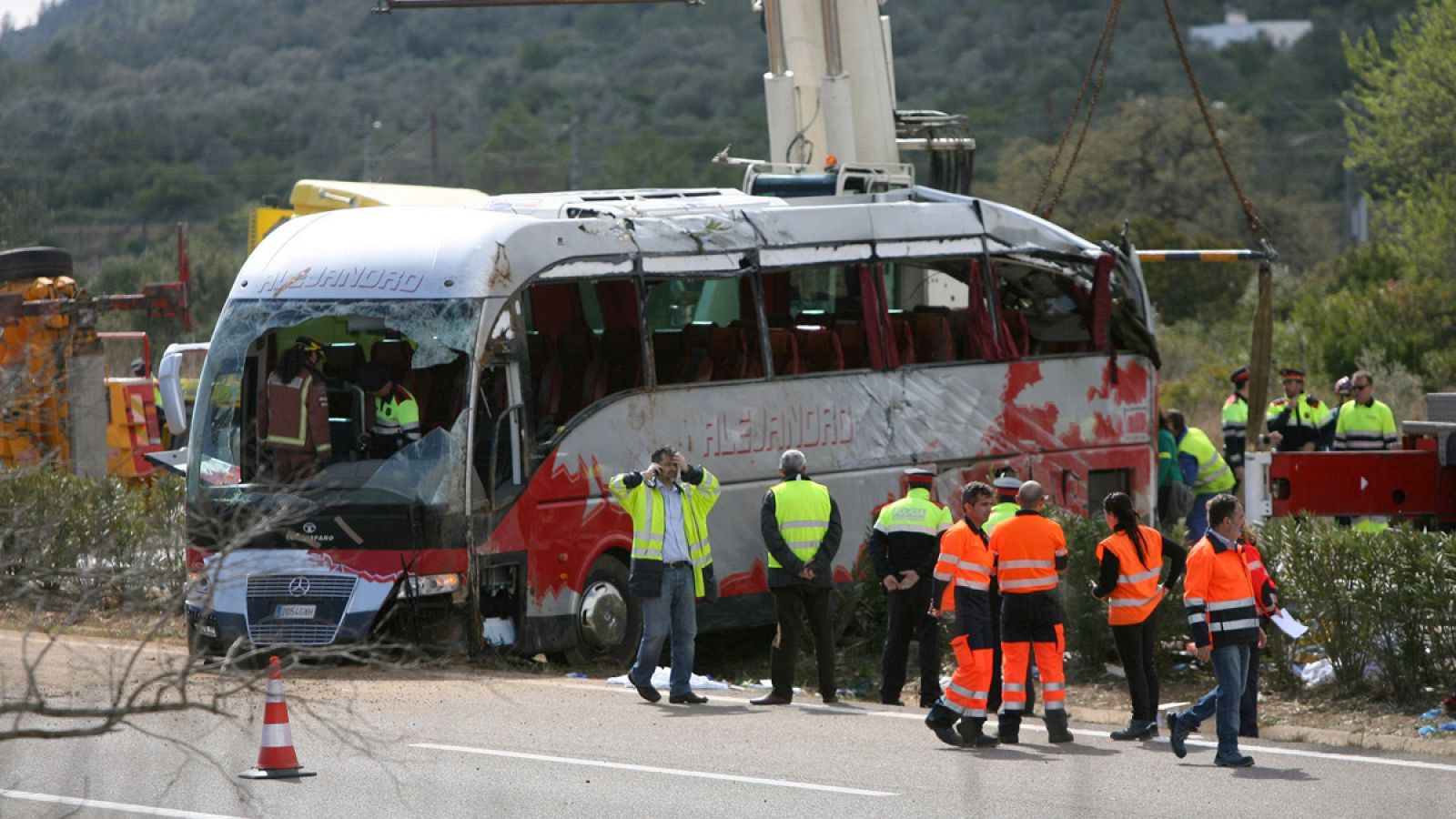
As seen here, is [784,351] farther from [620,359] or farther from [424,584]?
[424,584]

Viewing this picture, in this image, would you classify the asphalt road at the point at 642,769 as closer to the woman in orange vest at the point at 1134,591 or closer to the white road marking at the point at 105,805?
the white road marking at the point at 105,805

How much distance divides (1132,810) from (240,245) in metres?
53.9

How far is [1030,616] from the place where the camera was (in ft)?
38.7

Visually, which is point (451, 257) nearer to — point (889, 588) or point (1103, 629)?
point (889, 588)

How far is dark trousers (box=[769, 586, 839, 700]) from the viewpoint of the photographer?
13492mm

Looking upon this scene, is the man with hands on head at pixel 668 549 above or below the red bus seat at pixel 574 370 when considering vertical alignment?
below

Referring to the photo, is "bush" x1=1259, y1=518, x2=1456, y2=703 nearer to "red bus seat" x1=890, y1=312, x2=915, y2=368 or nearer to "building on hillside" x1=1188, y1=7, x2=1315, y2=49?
"red bus seat" x1=890, y1=312, x2=915, y2=368

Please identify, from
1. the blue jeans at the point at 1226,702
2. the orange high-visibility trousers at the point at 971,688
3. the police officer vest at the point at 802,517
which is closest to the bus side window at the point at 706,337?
the police officer vest at the point at 802,517

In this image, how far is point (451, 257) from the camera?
45.9 ft

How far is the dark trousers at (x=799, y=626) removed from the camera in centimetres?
1349

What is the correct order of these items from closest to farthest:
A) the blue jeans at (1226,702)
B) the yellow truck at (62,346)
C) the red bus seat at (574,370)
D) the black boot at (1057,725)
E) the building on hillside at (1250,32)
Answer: the blue jeans at (1226,702)
the black boot at (1057,725)
the red bus seat at (574,370)
the yellow truck at (62,346)
the building on hillside at (1250,32)

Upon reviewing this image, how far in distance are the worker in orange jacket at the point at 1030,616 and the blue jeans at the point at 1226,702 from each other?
33.8 inches

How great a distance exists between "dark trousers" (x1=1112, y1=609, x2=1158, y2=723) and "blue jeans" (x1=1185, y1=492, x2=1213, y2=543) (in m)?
7.17

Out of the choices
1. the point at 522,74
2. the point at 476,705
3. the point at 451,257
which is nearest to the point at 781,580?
the point at 476,705
